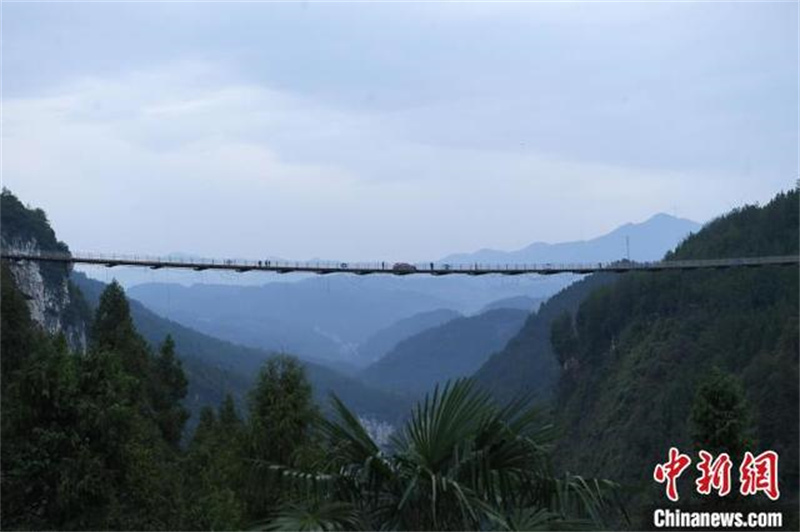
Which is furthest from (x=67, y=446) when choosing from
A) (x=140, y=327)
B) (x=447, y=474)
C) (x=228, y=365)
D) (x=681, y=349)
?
(x=228, y=365)

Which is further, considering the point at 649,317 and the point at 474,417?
the point at 649,317

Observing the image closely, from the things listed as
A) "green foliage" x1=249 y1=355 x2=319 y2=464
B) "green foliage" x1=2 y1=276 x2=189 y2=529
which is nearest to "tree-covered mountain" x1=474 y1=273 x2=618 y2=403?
"green foliage" x1=249 y1=355 x2=319 y2=464

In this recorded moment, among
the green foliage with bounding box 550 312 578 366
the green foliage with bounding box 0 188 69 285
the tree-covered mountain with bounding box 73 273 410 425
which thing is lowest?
the tree-covered mountain with bounding box 73 273 410 425

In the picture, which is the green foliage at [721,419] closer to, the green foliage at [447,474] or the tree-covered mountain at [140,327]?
the tree-covered mountain at [140,327]

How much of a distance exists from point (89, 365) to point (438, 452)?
13360 mm

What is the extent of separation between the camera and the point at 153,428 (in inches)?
1262

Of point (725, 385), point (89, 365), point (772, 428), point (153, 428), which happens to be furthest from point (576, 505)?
point (772, 428)

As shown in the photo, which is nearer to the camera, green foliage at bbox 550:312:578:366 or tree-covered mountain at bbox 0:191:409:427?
tree-covered mountain at bbox 0:191:409:427

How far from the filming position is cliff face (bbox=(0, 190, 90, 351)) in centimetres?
7100

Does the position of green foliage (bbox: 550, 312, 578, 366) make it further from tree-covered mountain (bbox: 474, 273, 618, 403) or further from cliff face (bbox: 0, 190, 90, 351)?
cliff face (bbox: 0, 190, 90, 351)

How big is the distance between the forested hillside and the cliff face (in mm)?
36600

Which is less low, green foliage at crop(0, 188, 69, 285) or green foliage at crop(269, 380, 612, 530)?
green foliage at crop(0, 188, 69, 285)

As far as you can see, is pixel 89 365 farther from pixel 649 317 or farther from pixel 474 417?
pixel 649 317

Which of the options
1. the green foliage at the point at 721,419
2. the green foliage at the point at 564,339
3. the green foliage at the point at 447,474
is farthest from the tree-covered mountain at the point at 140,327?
the green foliage at the point at 564,339
